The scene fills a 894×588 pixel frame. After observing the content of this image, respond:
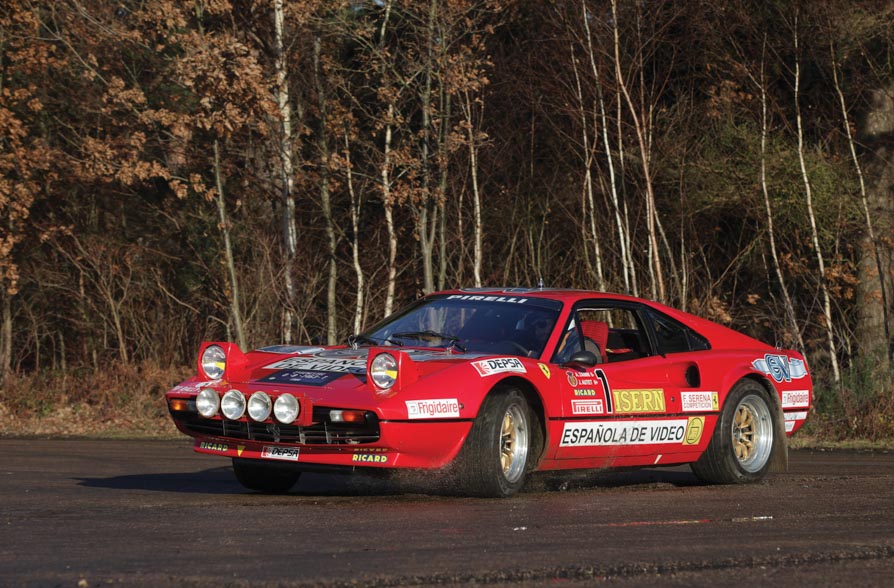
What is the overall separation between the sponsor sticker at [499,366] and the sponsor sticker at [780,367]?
2.68 metres

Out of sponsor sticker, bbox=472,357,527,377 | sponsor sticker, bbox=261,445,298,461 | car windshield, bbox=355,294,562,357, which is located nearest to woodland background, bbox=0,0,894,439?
car windshield, bbox=355,294,562,357

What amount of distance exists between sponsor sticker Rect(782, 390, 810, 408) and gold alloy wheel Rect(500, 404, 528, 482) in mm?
2983

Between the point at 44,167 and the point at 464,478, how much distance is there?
15.5 m

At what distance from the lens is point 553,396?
8.59 m

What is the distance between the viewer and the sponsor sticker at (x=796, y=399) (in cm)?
1059

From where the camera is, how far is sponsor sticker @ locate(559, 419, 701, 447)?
28.8ft

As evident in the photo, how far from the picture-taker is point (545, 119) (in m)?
24.0

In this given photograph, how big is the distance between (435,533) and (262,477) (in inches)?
108

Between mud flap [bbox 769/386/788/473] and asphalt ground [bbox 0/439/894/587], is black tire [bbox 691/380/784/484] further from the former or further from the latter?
asphalt ground [bbox 0/439/894/587]

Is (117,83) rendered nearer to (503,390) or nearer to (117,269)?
(117,269)

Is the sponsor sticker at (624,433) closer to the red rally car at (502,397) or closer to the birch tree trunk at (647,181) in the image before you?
the red rally car at (502,397)

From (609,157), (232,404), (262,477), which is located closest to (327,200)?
(609,157)

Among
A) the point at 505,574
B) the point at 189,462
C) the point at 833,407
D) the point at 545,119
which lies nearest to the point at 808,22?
the point at 545,119

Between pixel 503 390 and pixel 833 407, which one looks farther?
pixel 833 407
